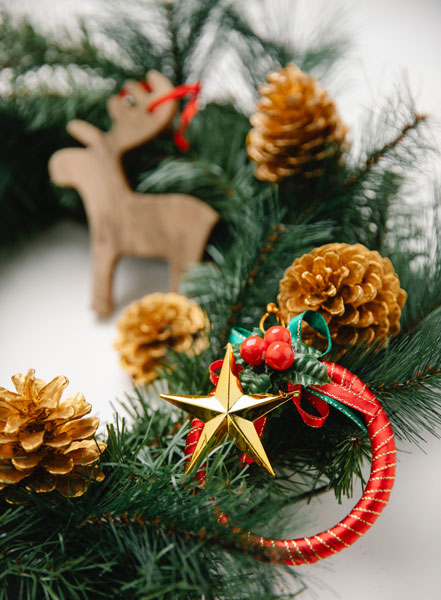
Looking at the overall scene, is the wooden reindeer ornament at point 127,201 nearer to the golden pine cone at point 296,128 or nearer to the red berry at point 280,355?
the golden pine cone at point 296,128

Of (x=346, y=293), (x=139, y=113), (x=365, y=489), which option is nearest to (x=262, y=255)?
(x=346, y=293)

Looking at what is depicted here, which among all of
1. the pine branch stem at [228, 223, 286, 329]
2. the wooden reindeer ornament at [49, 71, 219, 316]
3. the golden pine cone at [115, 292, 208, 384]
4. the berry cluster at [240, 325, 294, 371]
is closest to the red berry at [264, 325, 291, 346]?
the berry cluster at [240, 325, 294, 371]

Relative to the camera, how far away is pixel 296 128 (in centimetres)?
61

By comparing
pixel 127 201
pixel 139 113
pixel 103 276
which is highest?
pixel 139 113

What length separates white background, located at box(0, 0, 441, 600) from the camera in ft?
1.54

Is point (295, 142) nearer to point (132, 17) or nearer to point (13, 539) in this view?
point (132, 17)

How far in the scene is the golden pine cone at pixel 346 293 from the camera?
0.47 meters

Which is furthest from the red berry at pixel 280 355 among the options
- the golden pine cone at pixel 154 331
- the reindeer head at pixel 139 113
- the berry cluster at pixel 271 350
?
the reindeer head at pixel 139 113

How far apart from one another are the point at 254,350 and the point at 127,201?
1.37ft

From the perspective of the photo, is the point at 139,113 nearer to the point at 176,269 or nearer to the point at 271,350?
the point at 176,269

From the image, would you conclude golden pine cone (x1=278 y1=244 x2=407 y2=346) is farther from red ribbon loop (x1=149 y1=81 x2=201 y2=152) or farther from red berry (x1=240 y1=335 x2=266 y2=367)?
red ribbon loop (x1=149 y1=81 x2=201 y2=152)

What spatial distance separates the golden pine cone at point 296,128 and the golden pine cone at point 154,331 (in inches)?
8.1

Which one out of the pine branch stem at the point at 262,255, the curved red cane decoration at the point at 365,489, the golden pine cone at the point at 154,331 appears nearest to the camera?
the curved red cane decoration at the point at 365,489

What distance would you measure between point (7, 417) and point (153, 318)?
0.86 feet
